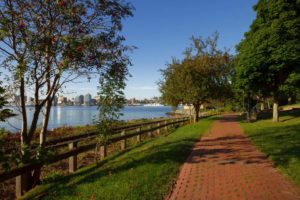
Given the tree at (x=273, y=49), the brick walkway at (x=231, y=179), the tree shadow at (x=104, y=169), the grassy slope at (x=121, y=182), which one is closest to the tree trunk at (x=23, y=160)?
the grassy slope at (x=121, y=182)

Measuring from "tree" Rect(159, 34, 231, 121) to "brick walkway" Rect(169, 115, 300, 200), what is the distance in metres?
23.6

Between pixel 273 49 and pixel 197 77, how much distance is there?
439 inches

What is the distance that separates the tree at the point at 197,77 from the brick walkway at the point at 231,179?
23.6 metres

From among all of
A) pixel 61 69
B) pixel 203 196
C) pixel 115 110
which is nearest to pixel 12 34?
pixel 61 69

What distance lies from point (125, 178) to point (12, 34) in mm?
4542

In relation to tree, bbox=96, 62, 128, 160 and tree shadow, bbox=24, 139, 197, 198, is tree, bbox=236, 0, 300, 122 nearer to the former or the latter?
tree shadow, bbox=24, 139, 197, 198

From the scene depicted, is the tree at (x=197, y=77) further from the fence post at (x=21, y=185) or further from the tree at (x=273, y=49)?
the fence post at (x=21, y=185)

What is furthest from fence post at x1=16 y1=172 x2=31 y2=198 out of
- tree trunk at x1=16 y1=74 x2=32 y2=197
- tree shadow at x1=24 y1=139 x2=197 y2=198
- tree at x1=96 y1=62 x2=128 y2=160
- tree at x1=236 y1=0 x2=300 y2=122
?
tree at x1=236 y1=0 x2=300 y2=122

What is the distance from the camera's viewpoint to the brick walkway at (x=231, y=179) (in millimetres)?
7043

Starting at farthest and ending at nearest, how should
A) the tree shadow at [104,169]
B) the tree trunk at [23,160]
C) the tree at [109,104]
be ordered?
1. the tree at [109,104]
2. the tree shadow at [104,169]
3. the tree trunk at [23,160]

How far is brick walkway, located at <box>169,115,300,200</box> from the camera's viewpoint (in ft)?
23.1

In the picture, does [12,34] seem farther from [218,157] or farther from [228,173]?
[218,157]

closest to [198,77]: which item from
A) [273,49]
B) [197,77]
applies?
[197,77]

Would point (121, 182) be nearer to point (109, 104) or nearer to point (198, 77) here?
point (109, 104)
